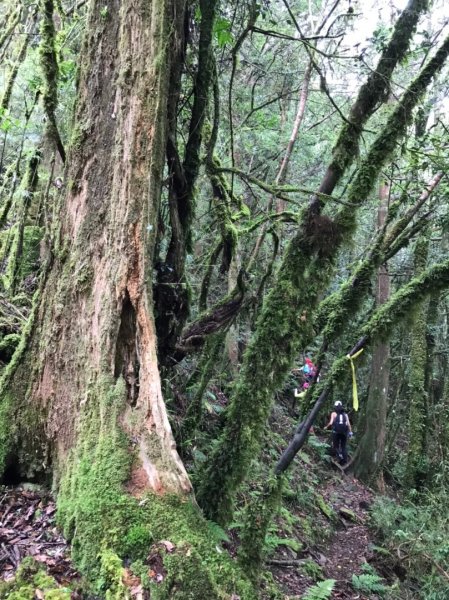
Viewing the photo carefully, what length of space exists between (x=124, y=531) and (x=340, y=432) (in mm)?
13198

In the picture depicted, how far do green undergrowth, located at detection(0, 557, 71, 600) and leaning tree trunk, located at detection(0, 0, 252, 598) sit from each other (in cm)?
21

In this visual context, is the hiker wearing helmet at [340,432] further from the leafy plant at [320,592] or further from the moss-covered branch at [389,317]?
the moss-covered branch at [389,317]

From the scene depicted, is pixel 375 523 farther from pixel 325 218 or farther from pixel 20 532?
pixel 20 532

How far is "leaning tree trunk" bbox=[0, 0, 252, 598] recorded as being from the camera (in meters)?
3.09

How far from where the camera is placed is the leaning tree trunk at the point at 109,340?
10.1ft

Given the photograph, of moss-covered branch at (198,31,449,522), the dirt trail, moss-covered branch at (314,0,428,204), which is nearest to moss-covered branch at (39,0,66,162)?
moss-covered branch at (198,31,449,522)

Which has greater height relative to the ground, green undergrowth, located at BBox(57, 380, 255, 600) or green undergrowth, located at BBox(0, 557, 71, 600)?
green undergrowth, located at BBox(57, 380, 255, 600)

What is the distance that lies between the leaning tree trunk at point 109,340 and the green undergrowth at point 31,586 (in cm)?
21

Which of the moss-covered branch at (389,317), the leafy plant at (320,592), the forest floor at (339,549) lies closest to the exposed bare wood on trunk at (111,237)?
the moss-covered branch at (389,317)

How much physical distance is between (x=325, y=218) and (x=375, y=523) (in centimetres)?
885

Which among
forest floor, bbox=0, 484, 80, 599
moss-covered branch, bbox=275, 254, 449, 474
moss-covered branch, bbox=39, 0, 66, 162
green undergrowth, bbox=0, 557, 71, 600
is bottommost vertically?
green undergrowth, bbox=0, 557, 71, 600

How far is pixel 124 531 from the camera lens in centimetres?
293

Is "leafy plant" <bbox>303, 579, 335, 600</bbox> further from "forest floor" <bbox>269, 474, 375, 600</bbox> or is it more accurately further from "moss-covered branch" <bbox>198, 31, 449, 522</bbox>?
"moss-covered branch" <bbox>198, 31, 449, 522</bbox>

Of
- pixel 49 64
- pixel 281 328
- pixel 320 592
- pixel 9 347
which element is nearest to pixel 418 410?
pixel 320 592
